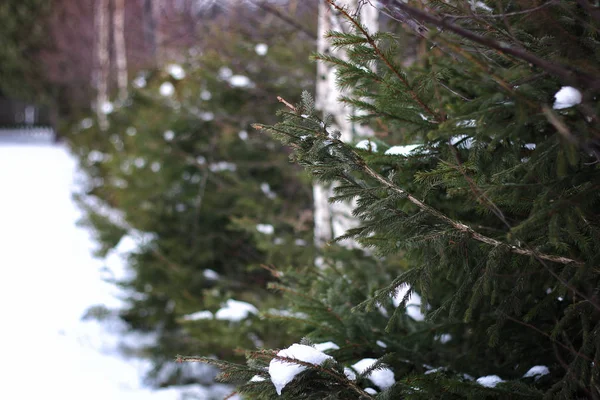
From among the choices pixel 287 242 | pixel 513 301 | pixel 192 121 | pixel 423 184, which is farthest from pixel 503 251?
pixel 192 121

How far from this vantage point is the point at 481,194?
1.71 metres

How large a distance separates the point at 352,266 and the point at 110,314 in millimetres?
4018

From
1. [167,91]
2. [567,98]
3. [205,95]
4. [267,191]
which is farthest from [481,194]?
[167,91]

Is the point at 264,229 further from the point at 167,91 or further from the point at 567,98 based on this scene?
the point at 167,91

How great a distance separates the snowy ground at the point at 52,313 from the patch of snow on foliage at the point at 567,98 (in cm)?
454

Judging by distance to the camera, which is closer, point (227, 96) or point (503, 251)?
point (503, 251)

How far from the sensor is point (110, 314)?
6340 mm

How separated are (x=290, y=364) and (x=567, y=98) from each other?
1134mm

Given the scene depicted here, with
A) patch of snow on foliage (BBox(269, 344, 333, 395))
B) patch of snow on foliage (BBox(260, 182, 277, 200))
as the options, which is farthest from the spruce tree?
patch of snow on foliage (BBox(269, 344, 333, 395))

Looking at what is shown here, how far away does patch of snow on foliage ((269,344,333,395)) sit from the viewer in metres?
1.79

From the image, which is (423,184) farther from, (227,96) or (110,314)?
(110,314)

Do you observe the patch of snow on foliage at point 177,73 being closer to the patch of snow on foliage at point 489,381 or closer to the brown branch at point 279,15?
the brown branch at point 279,15

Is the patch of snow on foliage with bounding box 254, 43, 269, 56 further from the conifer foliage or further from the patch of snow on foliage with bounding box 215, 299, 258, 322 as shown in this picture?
the conifer foliage

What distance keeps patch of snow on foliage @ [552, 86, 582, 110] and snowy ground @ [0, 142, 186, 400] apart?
454 cm
